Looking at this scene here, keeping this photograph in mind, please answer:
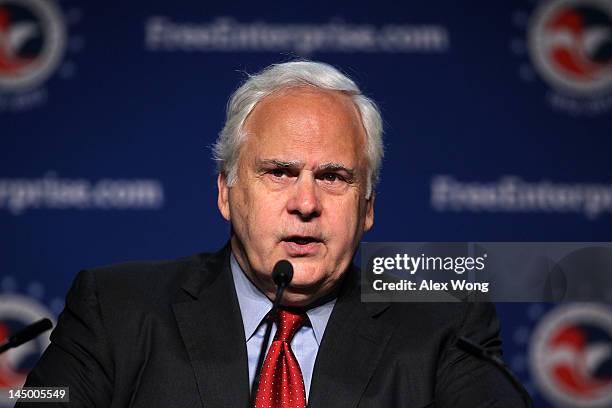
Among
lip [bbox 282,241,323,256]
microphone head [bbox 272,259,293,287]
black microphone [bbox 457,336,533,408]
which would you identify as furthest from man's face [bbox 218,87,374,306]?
black microphone [bbox 457,336,533,408]

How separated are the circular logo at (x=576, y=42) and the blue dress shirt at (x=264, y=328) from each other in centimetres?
173

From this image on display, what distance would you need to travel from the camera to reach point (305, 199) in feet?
7.11

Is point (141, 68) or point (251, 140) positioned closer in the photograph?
point (251, 140)

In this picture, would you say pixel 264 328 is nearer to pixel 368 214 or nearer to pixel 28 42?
pixel 368 214

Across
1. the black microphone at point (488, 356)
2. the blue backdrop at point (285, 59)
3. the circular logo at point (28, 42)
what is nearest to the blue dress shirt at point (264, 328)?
the black microphone at point (488, 356)

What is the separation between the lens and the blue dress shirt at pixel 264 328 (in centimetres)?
223

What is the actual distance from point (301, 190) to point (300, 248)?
0.14m

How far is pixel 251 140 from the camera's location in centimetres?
232

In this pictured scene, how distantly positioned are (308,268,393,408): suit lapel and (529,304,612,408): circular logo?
140 centimetres

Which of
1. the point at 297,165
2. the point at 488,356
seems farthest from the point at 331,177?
the point at 488,356

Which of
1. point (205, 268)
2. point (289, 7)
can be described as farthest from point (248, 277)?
point (289, 7)

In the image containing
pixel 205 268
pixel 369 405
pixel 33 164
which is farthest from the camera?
pixel 33 164

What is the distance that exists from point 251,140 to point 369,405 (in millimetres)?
706

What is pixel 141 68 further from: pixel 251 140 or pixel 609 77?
pixel 609 77
